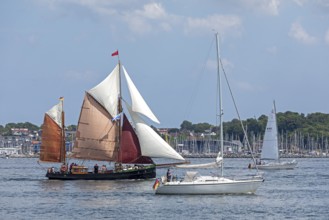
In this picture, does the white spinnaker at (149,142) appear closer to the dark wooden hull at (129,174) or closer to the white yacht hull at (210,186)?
the dark wooden hull at (129,174)

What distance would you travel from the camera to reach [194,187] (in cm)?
7312

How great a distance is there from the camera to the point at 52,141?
107 m

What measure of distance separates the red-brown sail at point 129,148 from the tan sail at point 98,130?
1.13 m

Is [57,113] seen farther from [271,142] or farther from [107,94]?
[271,142]

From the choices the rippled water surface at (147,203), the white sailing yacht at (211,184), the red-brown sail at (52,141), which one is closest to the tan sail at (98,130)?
the red-brown sail at (52,141)

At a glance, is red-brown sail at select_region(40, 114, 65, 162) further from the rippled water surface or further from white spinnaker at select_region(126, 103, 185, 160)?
the rippled water surface

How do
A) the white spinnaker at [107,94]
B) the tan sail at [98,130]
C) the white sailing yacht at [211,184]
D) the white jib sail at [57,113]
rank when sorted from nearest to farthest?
the white sailing yacht at [211,184] < the white spinnaker at [107,94] < the tan sail at [98,130] < the white jib sail at [57,113]

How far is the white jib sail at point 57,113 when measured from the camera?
4168 inches

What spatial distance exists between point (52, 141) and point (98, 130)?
803 cm

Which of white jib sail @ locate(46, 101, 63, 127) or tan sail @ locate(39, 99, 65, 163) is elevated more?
white jib sail @ locate(46, 101, 63, 127)

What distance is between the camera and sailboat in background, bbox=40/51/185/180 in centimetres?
9800

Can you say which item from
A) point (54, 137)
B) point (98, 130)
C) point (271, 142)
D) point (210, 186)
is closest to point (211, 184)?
point (210, 186)


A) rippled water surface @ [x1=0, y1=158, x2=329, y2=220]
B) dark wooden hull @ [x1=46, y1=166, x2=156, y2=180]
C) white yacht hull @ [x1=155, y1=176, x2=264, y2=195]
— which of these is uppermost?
dark wooden hull @ [x1=46, y1=166, x2=156, y2=180]

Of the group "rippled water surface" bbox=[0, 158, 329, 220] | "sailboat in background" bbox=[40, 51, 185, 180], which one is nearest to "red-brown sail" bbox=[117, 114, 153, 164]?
"sailboat in background" bbox=[40, 51, 185, 180]
